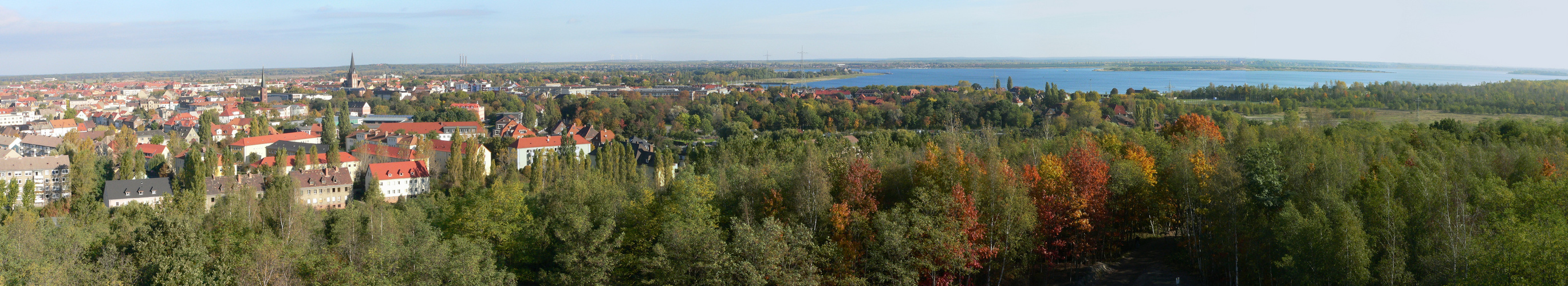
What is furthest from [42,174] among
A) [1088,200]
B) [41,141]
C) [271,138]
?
[1088,200]

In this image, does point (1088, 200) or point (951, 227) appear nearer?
point (951, 227)

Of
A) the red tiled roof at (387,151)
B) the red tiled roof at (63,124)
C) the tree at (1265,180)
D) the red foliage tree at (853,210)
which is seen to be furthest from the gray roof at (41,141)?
the tree at (1265,180)

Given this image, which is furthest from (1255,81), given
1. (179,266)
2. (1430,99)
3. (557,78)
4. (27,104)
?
(27,104)

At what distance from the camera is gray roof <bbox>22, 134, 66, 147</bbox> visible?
61125 mm

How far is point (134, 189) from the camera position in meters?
42.5

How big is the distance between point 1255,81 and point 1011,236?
141097mm

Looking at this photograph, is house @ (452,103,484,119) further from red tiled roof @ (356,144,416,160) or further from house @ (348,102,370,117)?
red tiled roof @ (356,144,416,160)

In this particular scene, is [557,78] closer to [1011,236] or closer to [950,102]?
[950,102]

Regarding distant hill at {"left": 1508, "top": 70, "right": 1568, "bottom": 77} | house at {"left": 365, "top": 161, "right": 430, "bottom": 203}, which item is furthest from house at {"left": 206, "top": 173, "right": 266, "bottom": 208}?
distant hill at {"left": 1508, "top": 70, "right": 1568, "bottom": 77}

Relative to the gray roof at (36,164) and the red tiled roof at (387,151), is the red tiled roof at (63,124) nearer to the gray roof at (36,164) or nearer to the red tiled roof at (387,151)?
the gray roof at (36,164)

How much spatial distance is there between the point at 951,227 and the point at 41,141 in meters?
70.4

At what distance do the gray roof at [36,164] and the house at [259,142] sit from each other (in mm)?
8545

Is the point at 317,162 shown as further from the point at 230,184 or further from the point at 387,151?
the point at 230,184

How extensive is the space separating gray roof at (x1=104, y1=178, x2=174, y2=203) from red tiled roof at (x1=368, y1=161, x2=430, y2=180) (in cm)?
898
